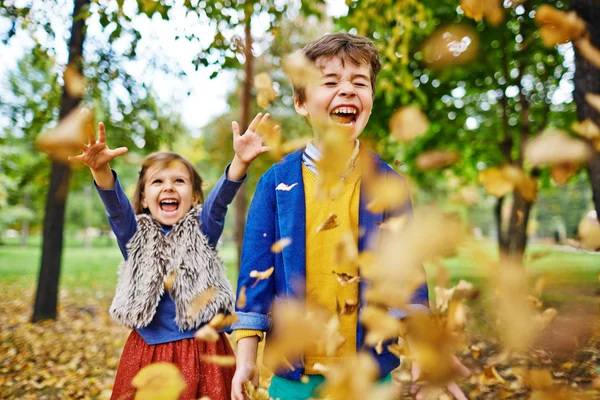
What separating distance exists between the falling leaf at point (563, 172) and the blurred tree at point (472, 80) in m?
2.19

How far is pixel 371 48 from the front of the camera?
1693 mm

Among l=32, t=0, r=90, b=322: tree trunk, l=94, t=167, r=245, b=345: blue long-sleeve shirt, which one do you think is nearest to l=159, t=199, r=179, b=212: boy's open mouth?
l=94, t=167, r=245, b=345: blue long-sleeve shirt

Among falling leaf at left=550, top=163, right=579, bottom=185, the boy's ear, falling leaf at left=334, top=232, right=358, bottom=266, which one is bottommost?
falling leaf at left=334, top=232, right=358, bottom=266

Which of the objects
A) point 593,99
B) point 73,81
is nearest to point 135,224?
point 593,99

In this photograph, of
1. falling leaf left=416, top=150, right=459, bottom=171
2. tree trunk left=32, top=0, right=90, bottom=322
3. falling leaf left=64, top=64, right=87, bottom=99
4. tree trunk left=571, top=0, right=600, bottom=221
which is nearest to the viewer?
falling leaf left=416, top=150, right=459, bottom=171

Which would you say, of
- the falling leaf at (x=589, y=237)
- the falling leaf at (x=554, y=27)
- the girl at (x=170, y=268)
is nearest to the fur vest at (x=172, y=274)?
the girl at (x=170, y=268)

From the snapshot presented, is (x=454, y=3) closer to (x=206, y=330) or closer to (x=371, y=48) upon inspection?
(x=371, y=48)

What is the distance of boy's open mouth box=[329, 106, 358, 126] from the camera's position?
156cm

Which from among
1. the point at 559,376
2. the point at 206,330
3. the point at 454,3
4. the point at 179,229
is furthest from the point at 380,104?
the point at 206,330

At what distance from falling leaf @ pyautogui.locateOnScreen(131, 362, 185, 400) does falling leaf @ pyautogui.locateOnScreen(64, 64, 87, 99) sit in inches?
194

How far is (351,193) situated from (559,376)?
301 cm

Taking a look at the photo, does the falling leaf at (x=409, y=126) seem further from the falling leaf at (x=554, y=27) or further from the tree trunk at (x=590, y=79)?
the tree trunk at (x=590, y=79)

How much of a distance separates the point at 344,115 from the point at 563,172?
76 cm

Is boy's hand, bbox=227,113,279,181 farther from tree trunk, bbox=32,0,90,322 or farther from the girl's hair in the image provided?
tree trunk, bbox=32,0,90,322
